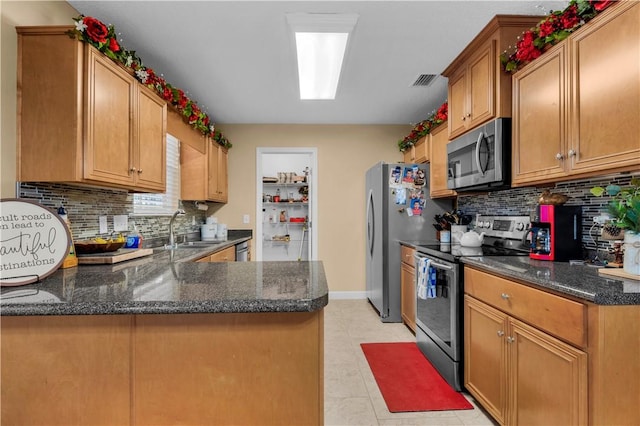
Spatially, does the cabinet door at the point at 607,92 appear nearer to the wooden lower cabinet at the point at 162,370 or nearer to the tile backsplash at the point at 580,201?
the tile backsplash at the point at 580,201

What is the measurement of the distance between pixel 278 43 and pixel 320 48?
Answer: 1.18 feet

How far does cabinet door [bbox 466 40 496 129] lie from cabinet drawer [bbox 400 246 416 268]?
130 centimetres

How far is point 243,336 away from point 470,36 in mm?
2525

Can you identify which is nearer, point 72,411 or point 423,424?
point 72,411

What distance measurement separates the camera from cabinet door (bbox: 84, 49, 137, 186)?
1.70 meters

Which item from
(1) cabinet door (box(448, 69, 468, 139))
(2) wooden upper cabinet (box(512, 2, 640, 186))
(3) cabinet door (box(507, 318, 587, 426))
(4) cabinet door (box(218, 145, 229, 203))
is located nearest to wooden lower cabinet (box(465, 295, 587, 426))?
(3) cabinet door (box(507, 318, 587, 426))

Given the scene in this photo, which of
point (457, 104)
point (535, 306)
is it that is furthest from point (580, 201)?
point (457, 104)

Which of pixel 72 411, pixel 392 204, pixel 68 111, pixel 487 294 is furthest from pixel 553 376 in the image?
pixel 68 111

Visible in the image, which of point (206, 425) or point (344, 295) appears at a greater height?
point (206, 425)

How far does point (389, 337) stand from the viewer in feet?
10.1

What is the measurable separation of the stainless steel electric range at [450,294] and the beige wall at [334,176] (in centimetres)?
179

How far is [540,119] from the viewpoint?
183cm

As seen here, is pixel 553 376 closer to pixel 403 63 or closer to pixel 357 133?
pixel 403 63

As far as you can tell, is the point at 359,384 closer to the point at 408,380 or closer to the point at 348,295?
the point at 408,380
